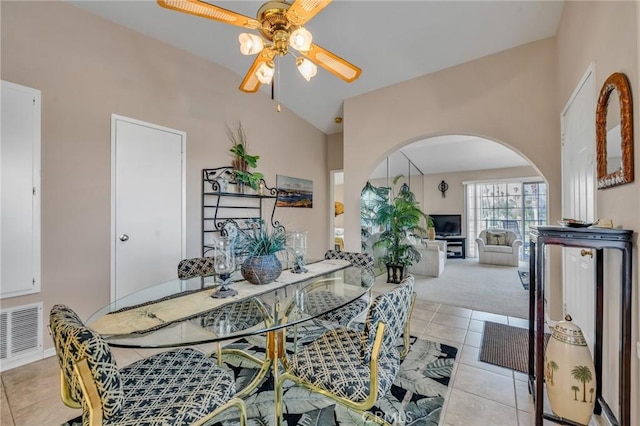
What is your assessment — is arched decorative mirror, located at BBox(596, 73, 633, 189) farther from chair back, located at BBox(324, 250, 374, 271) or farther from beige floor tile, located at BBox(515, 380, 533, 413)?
chair back, located at BBox(324, 250, 374, 271)

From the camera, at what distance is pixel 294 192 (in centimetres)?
501

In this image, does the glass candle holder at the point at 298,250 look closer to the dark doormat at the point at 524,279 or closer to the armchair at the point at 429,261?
the armchair at the point at 429,261

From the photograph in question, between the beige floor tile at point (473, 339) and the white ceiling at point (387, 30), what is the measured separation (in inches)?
122

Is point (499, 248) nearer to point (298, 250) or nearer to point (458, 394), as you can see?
point (458, 394)

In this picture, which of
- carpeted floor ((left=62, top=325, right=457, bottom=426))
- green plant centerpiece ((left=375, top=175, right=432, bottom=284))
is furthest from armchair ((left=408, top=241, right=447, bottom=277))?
carpeted floor ((left=62, top=325, right=457, bottom=426))

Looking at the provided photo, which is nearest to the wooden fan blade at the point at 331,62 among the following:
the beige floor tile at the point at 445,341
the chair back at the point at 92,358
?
the chair back at the point at 92,358

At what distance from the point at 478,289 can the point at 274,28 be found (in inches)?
179

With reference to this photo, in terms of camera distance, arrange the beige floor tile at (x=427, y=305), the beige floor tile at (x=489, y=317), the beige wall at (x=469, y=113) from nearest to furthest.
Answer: the beige wall at (x=469, y=113)
the beige floor tile at (x=489, y=317)
the beige floor tile at (x=427, y=305)

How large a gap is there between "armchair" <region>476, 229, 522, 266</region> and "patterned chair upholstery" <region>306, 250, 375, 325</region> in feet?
16.9

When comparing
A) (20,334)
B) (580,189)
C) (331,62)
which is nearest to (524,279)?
(580,189)

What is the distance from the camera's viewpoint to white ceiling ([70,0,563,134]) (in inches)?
105

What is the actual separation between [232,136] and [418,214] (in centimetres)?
321

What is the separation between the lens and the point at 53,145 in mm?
2494

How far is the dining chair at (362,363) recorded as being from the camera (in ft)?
4.14
